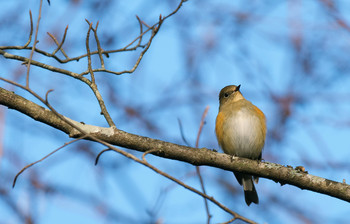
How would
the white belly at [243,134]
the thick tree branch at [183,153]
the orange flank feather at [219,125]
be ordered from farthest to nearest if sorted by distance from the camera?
1. the orange flank feather at [219,125]
2. the white belly at [243,134]
3. the thick tree branch at [183,153]

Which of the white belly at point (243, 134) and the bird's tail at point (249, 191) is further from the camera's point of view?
the bird's tail at point (249, 191)

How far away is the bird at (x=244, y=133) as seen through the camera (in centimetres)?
481

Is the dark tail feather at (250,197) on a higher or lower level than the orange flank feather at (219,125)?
lower

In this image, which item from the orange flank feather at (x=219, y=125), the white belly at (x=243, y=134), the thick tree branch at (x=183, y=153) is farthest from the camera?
the orange flank feather at (x=219, y=125)

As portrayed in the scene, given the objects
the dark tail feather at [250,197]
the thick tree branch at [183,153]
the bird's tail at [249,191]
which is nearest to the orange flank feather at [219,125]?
the bird's tail at [249,191]

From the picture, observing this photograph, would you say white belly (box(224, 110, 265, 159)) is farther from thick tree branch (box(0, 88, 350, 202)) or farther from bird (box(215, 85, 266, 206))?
thick tree branch (box(0, 88, 350, 202))

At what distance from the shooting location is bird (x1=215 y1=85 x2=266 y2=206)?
15.8 ft

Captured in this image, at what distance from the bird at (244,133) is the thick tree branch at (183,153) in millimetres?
1463

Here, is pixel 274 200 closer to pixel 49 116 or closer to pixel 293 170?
pixel 293 170

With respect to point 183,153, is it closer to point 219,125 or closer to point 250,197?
point 219,125

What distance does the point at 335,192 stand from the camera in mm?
3107

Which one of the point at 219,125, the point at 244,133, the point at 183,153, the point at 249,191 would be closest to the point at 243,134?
the point at 244,133

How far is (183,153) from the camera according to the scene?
313 centimetres

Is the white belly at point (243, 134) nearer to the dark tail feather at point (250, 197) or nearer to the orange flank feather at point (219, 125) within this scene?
the orange flank feather at point (219, 125)
